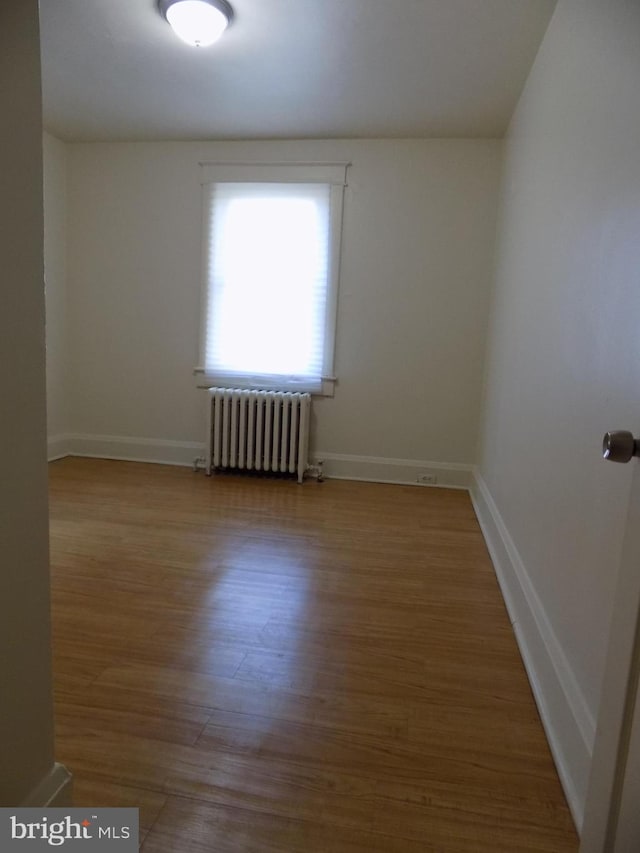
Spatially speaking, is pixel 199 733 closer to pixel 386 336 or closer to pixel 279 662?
pixel 279 662

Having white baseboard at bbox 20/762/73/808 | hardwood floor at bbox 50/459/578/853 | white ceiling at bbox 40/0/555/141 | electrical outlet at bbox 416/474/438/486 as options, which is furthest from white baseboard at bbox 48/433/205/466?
white baseboard at bbox 20/762/73/808

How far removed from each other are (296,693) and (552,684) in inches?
31.7

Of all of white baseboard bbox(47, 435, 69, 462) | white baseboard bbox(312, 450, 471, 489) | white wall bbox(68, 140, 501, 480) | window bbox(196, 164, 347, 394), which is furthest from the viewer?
white baseboard bbox(47, 435, 69, 462)

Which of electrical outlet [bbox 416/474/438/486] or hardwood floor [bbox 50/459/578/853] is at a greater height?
electrical outlet [bbox 416/474/438/486]

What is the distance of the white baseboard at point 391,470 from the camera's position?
4.46 meters

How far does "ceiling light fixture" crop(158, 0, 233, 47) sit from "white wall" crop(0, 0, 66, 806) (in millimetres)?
→ 2026

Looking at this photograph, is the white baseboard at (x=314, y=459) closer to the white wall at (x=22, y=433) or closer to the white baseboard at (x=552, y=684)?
the white baseboard at (x=552, y=684)

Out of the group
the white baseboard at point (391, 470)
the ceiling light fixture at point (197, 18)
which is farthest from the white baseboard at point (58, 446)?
the ceiling light fixture at point (197, 18)

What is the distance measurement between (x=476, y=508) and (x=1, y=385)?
135 inches

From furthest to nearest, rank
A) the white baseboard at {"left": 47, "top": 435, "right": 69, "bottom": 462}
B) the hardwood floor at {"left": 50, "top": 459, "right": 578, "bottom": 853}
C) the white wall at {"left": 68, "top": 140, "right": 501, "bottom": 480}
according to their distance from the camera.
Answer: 1. the white baseboard at {"left": 47, "top": 435, "right": 69, "bottom": 462}
2. the white wall at {"left": 68, "top": 140, "right": 501, "bottom": 480}
3. the hardwood floor at {"left": 50, "top": 459, "right": 578, "bottom": 853}

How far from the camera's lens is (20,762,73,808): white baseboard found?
1.07m

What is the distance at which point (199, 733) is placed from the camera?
1.52 m

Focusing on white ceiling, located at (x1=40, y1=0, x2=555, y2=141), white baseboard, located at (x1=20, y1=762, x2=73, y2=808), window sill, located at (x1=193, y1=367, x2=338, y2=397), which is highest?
white ceiling, located at (x1=40, y1=0, x2=555, y2=141)

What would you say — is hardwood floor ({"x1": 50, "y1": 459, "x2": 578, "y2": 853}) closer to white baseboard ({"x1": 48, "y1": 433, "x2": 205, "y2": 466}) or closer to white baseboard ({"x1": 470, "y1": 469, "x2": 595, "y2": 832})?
white baseboard ({"x1": 470, "y1": 469, "x2": 595, "y2": 832})
